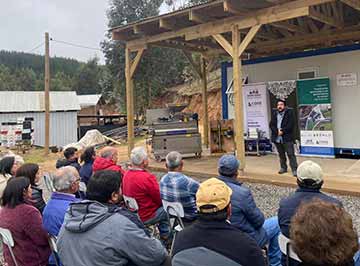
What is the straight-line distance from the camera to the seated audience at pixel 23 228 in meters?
2.52

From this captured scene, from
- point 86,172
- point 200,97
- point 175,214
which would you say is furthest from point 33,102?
point 175,214

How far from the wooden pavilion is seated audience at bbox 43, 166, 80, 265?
14.9ft

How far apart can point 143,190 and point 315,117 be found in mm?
6284

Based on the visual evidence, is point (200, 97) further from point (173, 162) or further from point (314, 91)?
point (173, 162)

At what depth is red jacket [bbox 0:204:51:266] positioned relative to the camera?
2514mm

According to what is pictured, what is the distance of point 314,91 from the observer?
28.3 feet

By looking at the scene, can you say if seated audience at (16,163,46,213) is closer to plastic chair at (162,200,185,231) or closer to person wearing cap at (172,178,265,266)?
plastic chair at (162,200,185,231)

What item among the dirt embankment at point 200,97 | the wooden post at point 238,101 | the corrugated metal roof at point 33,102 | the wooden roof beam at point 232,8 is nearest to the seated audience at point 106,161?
the wooden post at point 238,101

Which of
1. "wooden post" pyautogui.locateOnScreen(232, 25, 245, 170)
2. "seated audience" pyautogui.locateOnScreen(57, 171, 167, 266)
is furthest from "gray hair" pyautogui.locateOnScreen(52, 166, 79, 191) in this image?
"wooden post" pyautogui.locateOnScreen(232, 25, 245, 170)

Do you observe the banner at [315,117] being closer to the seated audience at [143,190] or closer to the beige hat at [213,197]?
the seated audience at [143,190]

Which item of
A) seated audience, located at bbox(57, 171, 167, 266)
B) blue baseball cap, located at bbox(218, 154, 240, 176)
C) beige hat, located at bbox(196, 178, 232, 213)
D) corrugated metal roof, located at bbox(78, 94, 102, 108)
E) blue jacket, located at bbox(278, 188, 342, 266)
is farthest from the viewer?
corrugated metal roof, located at bbox(78, 94, 102, 108)

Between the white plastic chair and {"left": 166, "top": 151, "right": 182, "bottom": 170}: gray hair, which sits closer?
the white plastic chair

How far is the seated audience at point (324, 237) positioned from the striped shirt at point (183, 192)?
176cm

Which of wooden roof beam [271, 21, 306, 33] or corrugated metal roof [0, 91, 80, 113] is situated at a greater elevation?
corrugated metal roof [0, 91, 80, 113]
